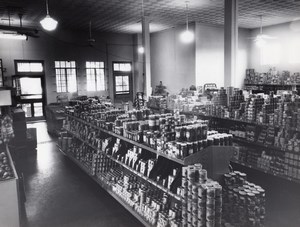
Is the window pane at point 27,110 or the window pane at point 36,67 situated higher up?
the window pane at point 36,67

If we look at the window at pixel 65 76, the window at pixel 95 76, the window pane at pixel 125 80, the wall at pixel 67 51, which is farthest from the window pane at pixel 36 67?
the window pane at pixel 125 80

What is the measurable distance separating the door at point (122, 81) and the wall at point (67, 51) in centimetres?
36

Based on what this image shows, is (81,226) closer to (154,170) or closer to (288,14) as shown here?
(154,170)

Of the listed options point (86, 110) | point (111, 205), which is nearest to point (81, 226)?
point (111, 205)

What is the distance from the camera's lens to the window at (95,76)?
16469 millimetres

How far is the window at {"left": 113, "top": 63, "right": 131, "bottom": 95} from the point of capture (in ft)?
57.3

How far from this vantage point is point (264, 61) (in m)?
15.7

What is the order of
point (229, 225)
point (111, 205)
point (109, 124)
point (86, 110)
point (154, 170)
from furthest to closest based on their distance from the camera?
1. point (86, 110)
2. point (109, 124)
3. point (111, 205)
4. point (154, 170)
5. point (229, 225)

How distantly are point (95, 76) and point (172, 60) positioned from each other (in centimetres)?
484

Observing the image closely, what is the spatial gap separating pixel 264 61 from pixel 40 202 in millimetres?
14385

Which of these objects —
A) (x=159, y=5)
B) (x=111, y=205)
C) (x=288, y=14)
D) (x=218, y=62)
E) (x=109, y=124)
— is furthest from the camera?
(x=218, y=62)

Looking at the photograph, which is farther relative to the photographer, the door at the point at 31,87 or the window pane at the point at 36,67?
the window pane at the point at 36,67

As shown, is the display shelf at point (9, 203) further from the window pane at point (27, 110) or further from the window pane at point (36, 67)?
the window pane at point (36, 67)

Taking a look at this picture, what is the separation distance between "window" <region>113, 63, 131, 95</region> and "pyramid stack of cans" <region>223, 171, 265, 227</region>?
572 inches
